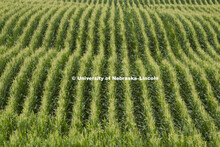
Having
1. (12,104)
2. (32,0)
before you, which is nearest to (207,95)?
(12,104)

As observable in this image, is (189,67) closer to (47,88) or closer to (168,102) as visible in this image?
(168,102)

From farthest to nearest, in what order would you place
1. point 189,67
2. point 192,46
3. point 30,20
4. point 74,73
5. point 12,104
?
1. point 30,20
2. point 192,46
3. point 189,67
4. point 74,73
5. point 12,104

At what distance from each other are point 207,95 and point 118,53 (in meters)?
3.89

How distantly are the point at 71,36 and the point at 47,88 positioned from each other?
12.6 ft

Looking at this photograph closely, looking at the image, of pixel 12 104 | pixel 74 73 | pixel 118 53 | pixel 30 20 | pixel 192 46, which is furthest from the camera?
pixel 30 20

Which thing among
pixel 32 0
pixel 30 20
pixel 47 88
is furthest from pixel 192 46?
pixel 32 0

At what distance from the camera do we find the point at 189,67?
19.0ft

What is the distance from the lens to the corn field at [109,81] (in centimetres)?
303

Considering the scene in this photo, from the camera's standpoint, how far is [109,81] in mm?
5156

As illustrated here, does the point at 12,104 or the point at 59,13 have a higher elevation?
Answer: the point at 59,13

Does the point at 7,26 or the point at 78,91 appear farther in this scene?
the point at 7,26

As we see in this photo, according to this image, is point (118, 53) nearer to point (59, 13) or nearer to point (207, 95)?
point (207, 95)

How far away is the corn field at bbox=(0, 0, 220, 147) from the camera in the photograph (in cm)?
303

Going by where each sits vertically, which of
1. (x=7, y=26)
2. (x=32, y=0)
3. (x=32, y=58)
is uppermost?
(x=32, y=0)
